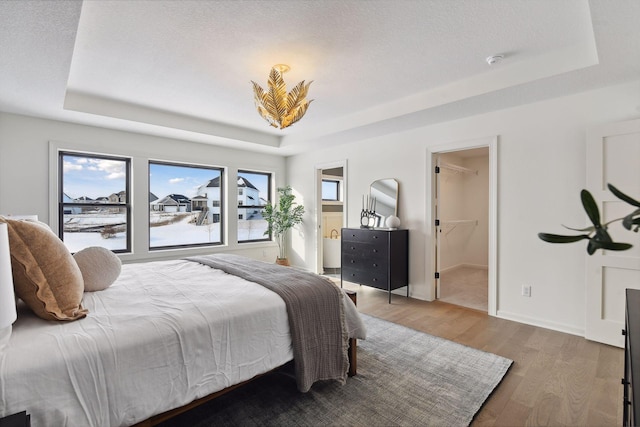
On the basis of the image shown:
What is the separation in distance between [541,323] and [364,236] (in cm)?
215

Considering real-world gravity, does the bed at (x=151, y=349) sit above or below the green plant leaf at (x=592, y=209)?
below

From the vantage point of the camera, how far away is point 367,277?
4270 mm

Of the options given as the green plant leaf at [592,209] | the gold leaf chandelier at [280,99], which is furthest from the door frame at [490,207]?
the green plant leaf at [592,209]

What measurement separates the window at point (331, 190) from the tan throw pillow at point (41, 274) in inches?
204

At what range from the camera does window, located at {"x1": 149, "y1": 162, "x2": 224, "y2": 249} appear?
15.6 ft

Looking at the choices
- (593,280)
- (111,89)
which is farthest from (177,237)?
(593,280)

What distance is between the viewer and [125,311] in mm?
1611

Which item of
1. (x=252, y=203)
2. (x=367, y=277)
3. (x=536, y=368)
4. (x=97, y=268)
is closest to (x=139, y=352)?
(x=97, y=268)

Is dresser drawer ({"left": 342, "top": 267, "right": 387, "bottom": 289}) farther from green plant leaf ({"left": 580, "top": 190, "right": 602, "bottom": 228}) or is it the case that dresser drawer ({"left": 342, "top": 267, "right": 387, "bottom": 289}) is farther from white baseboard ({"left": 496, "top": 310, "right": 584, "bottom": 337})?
green plant leaf ({"left": 580, "top": 190, "right": 602, "bottom": 228})

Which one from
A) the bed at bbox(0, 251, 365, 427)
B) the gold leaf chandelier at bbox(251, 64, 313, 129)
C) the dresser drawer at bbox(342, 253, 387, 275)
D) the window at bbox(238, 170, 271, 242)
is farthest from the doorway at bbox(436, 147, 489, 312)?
the bed at bbox(0, 251, 365, 427)

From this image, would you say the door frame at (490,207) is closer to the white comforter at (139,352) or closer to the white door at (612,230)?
the white door at (612,230)

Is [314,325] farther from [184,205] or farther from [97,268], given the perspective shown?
[184,205]

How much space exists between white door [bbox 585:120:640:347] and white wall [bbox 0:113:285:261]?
4694 mm

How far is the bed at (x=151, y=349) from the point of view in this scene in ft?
3.84
